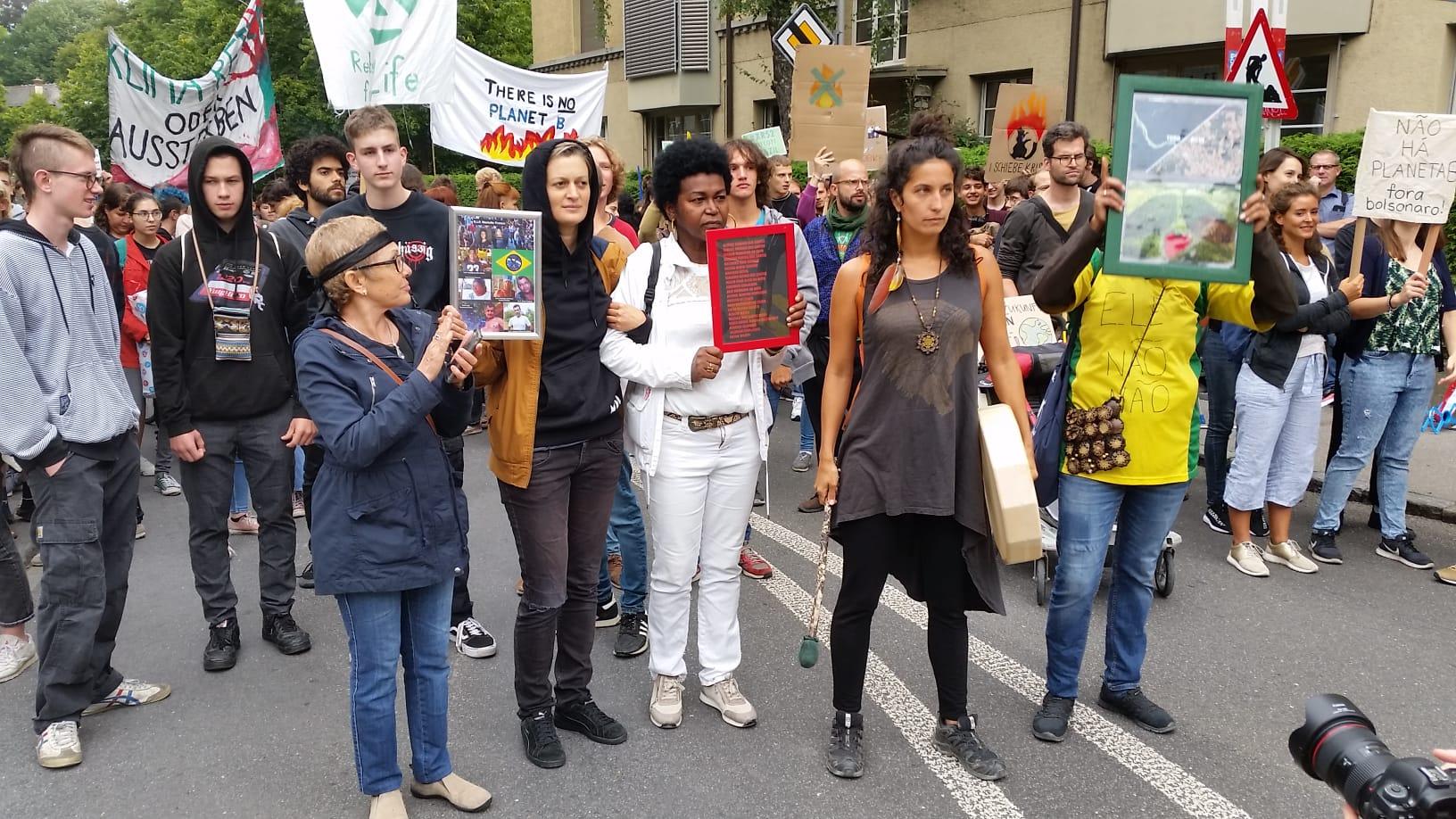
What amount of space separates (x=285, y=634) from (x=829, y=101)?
19.2 feet

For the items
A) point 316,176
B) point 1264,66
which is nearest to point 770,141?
point 1264,66

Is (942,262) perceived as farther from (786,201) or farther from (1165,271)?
(786,201)

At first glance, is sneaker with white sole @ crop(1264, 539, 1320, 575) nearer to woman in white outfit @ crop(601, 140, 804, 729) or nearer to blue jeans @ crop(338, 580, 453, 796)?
woman in white outfit @ crop(601, 140, 804, 729)

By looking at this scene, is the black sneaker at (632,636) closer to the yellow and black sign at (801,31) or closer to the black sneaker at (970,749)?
the black sneaker at (970,749)

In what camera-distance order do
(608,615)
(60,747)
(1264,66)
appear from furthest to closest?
(1264,66) < (608,615) < (60,747)

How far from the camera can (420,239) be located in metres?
4.29

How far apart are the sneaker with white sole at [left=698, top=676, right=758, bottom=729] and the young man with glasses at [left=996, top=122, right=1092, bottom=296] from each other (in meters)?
2.65

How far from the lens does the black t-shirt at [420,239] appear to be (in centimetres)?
418

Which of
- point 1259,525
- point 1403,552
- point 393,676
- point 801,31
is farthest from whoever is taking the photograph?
point 801,31

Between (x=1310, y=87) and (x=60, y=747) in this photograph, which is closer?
(x=60, y=747)

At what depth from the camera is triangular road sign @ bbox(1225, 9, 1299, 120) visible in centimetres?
624

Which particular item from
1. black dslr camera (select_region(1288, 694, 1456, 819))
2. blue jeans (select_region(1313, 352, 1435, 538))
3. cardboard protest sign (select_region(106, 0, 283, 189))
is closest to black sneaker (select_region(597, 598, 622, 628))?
black dslr camera (select_region(1288, 694, 1456, 819))

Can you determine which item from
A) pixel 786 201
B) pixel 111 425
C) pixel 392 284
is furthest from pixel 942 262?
pixel 786 201

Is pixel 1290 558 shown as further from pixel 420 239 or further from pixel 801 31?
pixel 801 31
